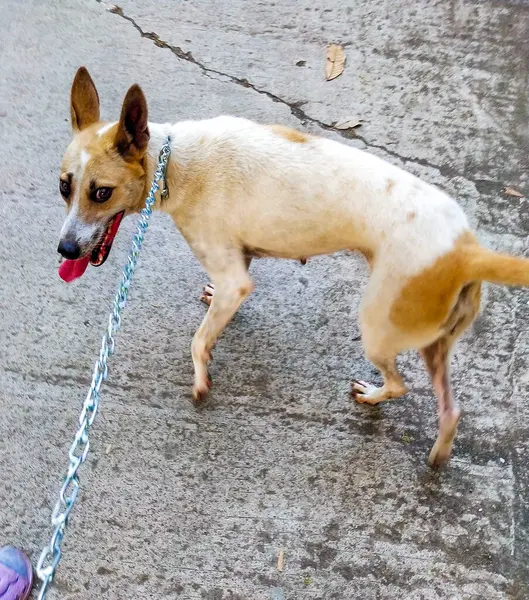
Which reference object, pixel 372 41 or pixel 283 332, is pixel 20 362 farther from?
pixel 372 41

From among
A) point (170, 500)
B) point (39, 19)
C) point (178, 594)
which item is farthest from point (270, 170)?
point (39, 19)

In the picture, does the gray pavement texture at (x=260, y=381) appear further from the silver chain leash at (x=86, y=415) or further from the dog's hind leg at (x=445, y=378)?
the silver chain leash at (x=86, y=415)

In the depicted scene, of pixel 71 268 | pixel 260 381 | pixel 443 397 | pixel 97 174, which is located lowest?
pixel 260 381

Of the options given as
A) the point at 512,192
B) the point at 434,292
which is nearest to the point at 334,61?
the point at 512,192

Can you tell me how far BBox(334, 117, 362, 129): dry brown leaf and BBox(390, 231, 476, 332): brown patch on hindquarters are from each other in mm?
1763

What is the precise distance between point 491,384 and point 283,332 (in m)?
1.00

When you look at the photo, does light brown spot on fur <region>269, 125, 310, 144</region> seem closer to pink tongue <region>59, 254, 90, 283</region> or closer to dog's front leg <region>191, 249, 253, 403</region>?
dog's front leg <region>191, 249, 253, 403</region>

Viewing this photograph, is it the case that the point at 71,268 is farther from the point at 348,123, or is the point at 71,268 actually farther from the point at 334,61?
the point at 334,61

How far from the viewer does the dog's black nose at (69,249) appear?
2252 mm

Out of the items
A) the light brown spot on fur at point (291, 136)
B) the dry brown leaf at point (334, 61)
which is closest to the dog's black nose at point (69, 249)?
the light brown spot on fur at point (291, 136)

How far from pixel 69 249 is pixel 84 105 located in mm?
598

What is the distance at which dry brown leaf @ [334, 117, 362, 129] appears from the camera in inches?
142

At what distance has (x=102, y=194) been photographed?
7.35 feet

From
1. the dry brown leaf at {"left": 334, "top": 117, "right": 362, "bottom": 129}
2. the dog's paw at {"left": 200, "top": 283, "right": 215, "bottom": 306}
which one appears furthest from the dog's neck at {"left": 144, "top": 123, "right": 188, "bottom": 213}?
the dry brown leaf at {"left": 334, "top": 117, "right": 362, "bottom": 129}
